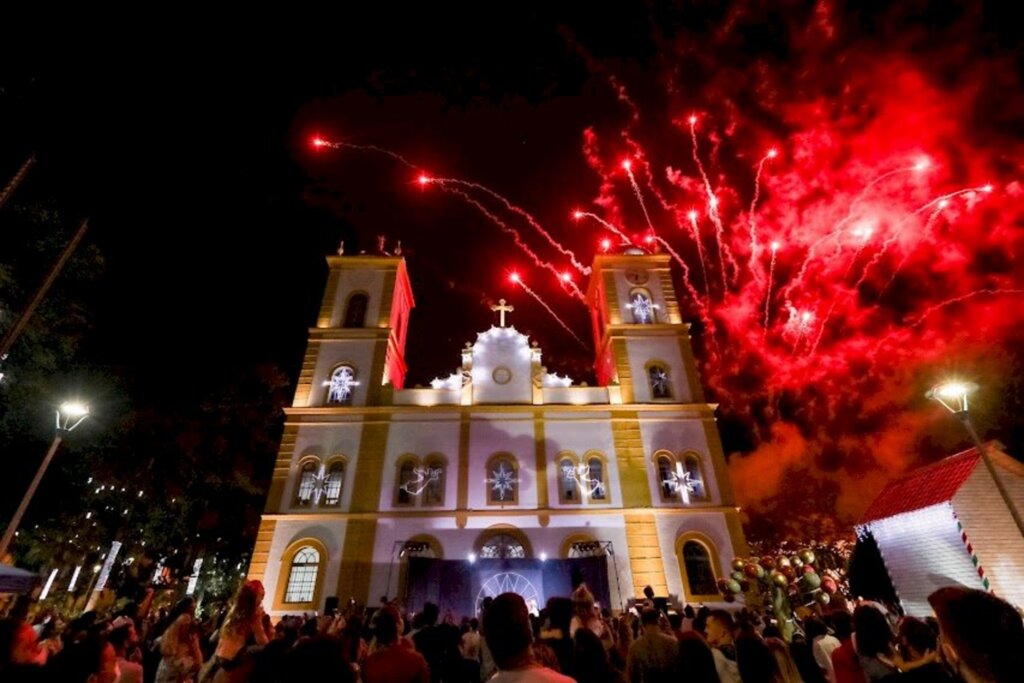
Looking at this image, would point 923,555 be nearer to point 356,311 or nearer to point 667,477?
point 667,477

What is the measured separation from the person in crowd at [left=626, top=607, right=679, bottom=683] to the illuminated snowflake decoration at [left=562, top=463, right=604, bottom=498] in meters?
17.4

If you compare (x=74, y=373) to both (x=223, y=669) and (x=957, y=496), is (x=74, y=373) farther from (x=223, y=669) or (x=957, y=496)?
(x=957, y=496)

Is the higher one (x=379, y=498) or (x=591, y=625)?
(x=379, y=498)

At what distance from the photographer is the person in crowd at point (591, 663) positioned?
179 inches

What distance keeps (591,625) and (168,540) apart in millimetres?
27467

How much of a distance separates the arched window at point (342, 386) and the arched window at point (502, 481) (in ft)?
24.0

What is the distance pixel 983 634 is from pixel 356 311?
26461mm

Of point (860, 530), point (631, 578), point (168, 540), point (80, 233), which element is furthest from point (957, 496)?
point (168, 540)

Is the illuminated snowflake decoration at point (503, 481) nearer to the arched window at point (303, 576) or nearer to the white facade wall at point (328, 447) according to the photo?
the white facade wall at point (328, 447)

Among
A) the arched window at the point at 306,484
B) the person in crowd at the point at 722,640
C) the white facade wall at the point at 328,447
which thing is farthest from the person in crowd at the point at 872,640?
the arched window at the point at 306,484

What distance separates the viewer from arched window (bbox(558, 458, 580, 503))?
2156cm

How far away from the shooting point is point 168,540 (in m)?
26.9

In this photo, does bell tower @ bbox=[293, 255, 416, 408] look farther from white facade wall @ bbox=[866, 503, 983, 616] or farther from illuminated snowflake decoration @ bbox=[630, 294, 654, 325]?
white facade wall @ bbox=[866, 503, 983, 616]

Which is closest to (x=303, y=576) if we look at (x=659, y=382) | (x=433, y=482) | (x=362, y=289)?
(x=433, y=482)
